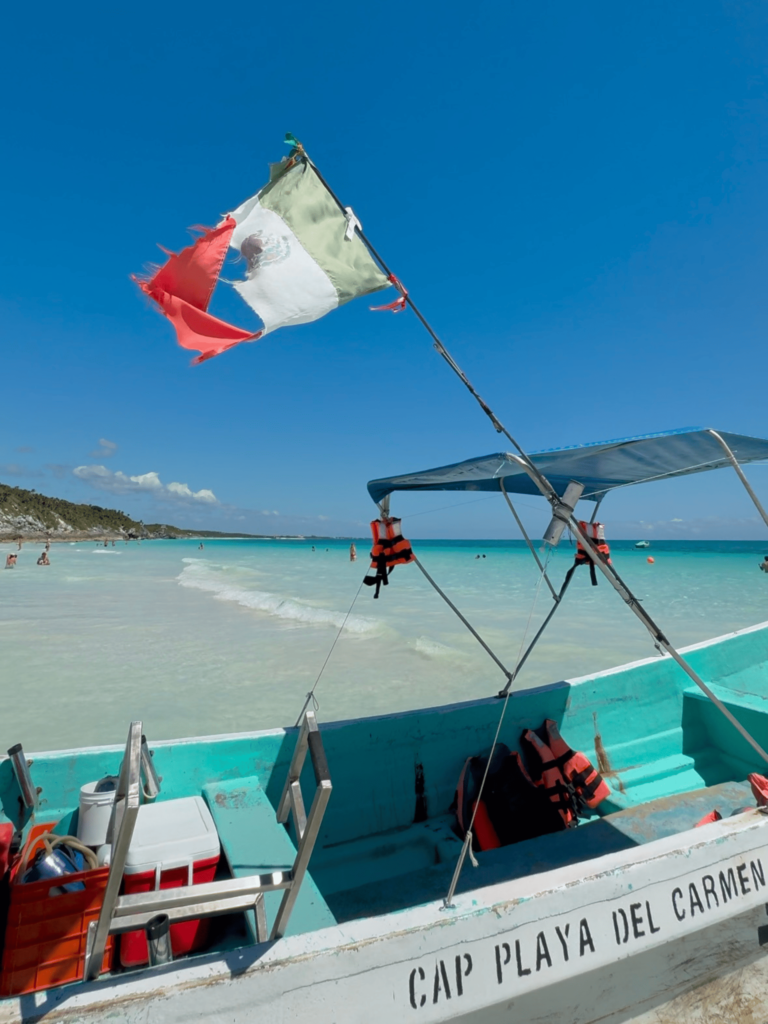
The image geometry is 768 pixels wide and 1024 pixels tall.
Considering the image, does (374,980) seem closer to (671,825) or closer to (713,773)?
(671,825)

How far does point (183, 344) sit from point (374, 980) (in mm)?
2698

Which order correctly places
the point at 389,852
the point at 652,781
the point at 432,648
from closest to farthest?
the point at 389,852, the point at 652,781, the point at 432,648

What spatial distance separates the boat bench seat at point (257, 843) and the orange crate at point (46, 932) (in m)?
0.64

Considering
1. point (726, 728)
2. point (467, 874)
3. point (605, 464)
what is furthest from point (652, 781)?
point (605, 464)

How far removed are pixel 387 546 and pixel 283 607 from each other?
47.4 feet

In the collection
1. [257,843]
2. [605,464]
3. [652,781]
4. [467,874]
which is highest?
[605,464]

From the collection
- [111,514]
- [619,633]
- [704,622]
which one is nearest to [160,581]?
[619,633]

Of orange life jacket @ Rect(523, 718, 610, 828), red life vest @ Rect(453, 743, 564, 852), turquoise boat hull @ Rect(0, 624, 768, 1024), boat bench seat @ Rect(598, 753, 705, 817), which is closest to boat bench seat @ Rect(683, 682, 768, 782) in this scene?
turquoise boat hull @ Rect(0, 624, 768, 1024)

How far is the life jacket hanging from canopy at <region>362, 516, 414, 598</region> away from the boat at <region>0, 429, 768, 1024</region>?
0.27 meters

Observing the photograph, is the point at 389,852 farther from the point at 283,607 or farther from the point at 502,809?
the point at 283,607

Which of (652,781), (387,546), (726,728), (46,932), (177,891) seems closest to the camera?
→ (177,891)

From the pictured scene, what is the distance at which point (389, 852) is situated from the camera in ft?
12.2

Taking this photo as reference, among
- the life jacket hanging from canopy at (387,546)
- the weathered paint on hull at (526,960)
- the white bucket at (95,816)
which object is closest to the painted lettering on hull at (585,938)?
the weathered paint on hull at (526,960)

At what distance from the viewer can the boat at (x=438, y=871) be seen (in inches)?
65.2
